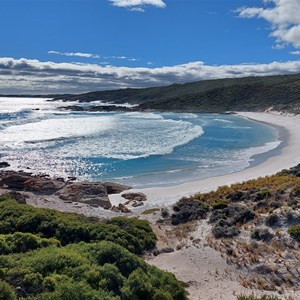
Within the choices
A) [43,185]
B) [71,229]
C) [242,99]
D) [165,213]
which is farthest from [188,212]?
[242,99]

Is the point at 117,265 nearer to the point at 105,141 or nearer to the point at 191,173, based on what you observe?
the point at 191,173

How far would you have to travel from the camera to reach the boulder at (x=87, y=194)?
845 inches

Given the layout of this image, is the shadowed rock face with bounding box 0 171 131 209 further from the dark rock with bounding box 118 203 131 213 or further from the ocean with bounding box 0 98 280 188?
the ocean with bounding box 0 98 280 188

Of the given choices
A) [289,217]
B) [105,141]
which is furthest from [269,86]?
[289,217]

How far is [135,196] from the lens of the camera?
74.3 ft

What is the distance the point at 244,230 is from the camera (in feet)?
47.6

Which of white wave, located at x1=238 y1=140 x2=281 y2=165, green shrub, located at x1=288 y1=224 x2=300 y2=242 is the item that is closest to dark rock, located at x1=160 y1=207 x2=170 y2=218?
green shrub, located at x1=288 y1=224 x2=300 y2=242

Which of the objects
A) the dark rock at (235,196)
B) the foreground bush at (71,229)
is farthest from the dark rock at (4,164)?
the dark rock at (235,196)

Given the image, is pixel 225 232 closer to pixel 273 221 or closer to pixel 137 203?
pixel 273 221

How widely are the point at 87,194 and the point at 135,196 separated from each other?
2.56 m

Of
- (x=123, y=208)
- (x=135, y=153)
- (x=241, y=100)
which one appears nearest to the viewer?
(x=123, y=208)

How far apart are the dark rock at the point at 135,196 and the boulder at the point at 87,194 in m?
1.15

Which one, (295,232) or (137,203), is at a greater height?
(295,232)

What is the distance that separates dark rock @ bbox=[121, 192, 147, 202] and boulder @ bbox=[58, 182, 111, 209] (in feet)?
3.76
